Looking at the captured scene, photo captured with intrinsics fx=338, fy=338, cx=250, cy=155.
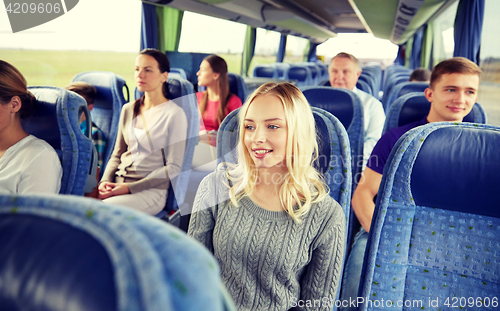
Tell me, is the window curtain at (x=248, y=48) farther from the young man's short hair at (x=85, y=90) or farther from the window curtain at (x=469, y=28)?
the young man's short hair at (x=85, y=90)

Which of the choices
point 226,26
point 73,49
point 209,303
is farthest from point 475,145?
point 226,26

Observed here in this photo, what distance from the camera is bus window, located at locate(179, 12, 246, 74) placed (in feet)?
21.0

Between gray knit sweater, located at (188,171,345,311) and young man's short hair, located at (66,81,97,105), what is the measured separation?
6.81 ft

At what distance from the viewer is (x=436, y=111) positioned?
1.70 metres

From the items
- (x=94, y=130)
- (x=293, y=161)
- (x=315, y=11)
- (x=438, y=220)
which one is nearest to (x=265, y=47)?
(x=315, y=11)

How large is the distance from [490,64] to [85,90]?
13.5 ft

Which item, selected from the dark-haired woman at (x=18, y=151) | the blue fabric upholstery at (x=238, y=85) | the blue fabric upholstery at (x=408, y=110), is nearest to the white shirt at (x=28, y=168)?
the dark-haired woman at (x=18, y=151)

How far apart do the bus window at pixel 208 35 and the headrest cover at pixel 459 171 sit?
4.95 meters

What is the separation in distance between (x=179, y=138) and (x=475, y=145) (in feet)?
4.96

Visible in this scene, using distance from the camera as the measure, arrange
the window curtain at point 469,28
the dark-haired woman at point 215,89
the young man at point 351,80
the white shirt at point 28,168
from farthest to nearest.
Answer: the window curtain at point 469,28
the dark-haired woman at point 215,89
the young man at point 351,80
the white shirt at point 28,168

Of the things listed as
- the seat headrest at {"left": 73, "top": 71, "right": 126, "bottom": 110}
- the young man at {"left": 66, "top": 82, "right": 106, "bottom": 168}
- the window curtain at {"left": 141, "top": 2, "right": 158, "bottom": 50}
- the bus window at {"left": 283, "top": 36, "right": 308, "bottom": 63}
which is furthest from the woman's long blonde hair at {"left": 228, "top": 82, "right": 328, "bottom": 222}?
the bus window at {"left": 283, "top": 36, "right": 308, "bottom": 63}

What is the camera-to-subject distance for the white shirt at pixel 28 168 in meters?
1.32

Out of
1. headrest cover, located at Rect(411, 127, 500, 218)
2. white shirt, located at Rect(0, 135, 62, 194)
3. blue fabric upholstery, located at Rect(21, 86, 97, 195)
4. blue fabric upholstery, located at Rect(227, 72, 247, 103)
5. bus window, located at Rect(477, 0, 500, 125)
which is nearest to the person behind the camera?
headrest cover, located at Rect(411, 127, 500, 218)

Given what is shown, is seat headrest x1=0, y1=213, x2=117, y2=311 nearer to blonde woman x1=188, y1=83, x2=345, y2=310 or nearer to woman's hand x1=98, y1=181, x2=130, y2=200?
blonde woman x1=188, y1=83, x2=345, y2=310
